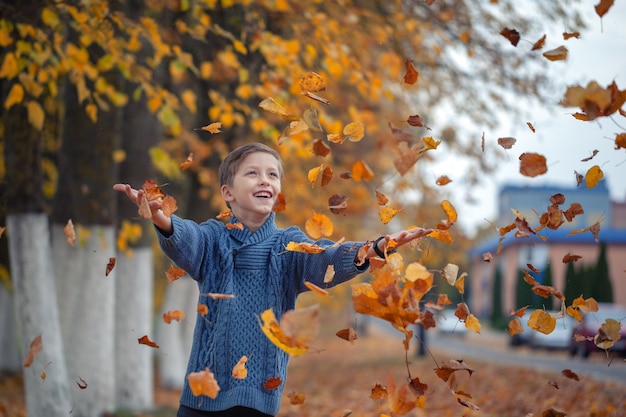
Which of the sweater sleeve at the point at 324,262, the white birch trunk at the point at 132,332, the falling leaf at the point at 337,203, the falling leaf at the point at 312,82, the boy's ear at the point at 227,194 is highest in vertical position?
the falling leaf at the point at 312,82

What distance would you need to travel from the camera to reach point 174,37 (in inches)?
385

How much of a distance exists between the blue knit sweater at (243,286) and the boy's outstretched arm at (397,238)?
11cm

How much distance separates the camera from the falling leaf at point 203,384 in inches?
130

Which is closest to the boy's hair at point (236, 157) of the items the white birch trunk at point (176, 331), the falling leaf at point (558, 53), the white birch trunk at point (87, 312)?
the falling leaf at point (558, 53)

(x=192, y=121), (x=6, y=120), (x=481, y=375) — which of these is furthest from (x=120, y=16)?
(x=481, y=375)

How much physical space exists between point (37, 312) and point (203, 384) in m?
3.85

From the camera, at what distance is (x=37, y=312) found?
6.71m

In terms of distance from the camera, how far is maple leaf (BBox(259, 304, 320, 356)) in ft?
9.90

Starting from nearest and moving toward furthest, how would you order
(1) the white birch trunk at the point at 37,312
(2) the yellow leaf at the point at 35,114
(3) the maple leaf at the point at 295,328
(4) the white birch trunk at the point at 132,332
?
1. (3) the maple leaf at the point at 295,328
2. (2) the yellow leaf at the point at 35,114
3. (1) the white birch trunk at the point at 37,312
4. (4) the white birch trunk at the point at 132,332

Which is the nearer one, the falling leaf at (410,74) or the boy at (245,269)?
the boy at (245,269)

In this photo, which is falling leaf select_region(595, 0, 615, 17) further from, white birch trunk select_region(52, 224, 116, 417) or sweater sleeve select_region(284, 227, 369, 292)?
white birch trunk select_region(52, 224, 116, 417)

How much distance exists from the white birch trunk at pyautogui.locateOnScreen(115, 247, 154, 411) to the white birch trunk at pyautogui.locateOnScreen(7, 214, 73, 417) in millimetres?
2843

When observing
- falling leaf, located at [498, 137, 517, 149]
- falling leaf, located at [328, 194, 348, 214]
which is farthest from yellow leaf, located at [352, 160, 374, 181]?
falling leaf, located at [498, 137, 517, 149]

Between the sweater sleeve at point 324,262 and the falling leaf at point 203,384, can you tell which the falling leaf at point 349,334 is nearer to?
the sweater sleeve at point 324,262
